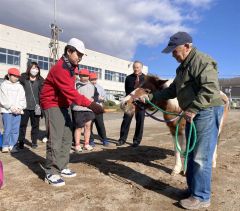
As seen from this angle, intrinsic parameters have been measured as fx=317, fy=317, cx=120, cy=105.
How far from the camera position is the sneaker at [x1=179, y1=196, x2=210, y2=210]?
398 centimetres

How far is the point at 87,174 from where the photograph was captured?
5.47 m

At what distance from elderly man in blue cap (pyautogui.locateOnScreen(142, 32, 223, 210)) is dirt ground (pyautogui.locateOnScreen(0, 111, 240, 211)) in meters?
0.36

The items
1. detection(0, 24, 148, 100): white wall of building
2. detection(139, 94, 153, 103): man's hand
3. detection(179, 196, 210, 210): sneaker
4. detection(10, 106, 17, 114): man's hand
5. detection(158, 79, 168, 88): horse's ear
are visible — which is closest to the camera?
detection(179, 196, 210, 210): sneaker

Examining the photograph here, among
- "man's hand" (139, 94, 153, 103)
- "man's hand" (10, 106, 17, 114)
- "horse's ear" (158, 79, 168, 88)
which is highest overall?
"horse's ear" (158, 79, 168, 88)

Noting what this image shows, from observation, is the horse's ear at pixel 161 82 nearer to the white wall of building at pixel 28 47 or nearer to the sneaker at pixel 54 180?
the sneaker at pixel 54 180

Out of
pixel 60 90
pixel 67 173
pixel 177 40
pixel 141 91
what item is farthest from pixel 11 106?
pixel 177 40

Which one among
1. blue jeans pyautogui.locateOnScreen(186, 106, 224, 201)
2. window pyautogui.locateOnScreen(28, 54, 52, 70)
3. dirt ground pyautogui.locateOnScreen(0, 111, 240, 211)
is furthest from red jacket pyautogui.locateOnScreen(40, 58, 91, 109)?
window pyautogui.locateOnScreen(28, 54, 52, 70)

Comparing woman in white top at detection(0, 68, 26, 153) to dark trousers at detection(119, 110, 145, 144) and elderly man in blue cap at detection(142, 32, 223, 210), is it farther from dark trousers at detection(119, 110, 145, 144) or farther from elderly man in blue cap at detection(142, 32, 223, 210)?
elderly man in blue cap at detection(142, 32, 223, 210)

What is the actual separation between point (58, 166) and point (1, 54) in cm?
3438

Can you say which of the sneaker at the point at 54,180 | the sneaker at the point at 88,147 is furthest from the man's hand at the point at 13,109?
the sneaker at the point at 54,180

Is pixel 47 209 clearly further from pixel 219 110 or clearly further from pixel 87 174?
pixel 219 110

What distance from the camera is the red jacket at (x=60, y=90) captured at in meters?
4.79

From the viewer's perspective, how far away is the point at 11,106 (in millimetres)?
7418

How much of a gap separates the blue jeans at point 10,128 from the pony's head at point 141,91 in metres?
3.30
